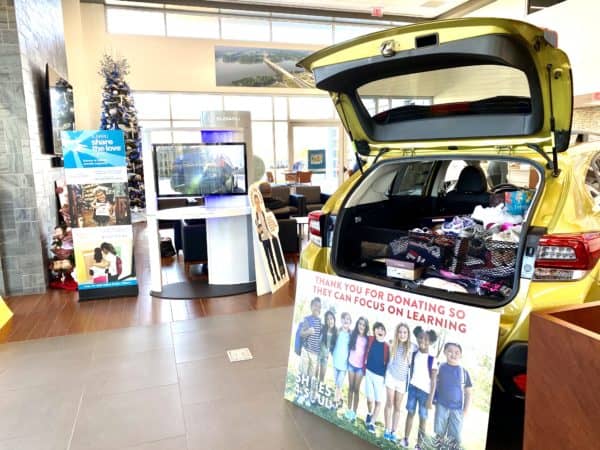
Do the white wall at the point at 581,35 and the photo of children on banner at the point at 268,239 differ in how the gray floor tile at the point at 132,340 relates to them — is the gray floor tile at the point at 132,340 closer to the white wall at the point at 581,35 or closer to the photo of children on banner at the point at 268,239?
the photo of children on banner at the point at 268,239

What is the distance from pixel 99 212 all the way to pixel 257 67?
825 centimetres

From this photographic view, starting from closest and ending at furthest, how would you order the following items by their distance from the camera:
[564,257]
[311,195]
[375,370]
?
[564,257] → [375,370] → [311,195]

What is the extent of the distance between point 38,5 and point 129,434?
5.08 meters

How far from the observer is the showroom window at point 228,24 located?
10281 mm

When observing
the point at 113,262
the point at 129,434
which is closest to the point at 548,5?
the point at 113,262

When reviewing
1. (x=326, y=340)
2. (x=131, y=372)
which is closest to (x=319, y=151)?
(x=131, y=372)

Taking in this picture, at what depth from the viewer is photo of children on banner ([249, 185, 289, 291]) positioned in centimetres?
412

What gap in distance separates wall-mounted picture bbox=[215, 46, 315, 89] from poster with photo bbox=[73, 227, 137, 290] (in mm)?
7822

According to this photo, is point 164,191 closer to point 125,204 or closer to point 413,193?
point 125,204

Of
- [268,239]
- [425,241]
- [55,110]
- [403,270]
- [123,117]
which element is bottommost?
[268,239]

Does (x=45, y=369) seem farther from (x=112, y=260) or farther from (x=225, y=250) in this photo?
(x=225, y=250)

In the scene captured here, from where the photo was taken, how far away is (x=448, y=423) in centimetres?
161

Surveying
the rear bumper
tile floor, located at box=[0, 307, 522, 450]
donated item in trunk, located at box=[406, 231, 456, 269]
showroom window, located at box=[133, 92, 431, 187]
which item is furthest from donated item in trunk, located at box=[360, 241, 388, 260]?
showroom window, located at box=[133, 92, 431, 187]

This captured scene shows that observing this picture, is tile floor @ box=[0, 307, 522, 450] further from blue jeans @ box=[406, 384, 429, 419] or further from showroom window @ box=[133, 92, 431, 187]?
showroom window @ box=[133, 92, 431, 187]
